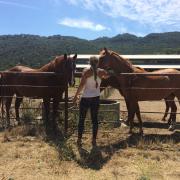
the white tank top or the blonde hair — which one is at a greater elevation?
the blonde hair

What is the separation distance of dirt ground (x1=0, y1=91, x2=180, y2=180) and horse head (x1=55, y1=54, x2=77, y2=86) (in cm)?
131

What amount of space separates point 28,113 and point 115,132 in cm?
283

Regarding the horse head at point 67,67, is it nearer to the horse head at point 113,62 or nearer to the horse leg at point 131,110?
the horse head at point 113,62

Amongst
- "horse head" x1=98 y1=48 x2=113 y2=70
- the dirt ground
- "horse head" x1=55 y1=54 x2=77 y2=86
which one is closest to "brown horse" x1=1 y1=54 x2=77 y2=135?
"horse head" x1=55 y1=54 x2=77 y2=86

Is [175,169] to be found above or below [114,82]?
below

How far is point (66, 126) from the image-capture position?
9461mm

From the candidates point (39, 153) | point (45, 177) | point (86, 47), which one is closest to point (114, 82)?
point (39, 153)

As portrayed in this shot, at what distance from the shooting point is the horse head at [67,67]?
9.39m

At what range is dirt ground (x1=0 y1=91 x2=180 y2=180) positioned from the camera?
22.4 ft

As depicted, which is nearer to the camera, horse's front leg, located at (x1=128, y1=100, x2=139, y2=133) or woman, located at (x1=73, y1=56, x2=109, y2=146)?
woman, located at (x1=73, y1=56, x2=109, y2=146)

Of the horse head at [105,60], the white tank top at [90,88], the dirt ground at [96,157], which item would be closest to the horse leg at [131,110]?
the dirt ground at [96,157]

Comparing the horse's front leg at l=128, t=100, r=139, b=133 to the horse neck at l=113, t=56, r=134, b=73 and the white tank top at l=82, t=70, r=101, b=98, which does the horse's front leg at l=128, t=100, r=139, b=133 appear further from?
the white tank top at l=82, t=70, r=101, b=98

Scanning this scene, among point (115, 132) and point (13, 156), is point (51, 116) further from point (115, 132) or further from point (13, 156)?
point (13, 156)

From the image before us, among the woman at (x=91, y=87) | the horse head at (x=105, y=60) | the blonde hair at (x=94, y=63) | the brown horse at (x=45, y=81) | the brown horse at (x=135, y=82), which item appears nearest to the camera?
the blonde hair at (x=94, y=63)
